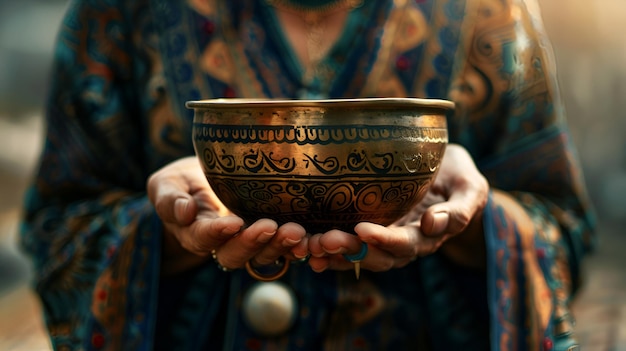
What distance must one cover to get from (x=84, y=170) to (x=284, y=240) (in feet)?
1.81

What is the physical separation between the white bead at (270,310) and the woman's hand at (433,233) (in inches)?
8.4

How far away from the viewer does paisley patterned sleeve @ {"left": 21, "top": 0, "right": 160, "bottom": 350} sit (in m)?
1.37

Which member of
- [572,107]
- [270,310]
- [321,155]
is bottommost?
[572,107]

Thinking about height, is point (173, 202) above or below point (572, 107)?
above

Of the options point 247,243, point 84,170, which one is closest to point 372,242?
point 247,243

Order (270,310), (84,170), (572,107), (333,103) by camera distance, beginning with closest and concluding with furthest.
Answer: (333,103), (270,310), (84,170), (572,107)

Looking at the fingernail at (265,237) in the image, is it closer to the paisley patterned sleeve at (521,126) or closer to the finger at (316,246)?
the finger at (316,246)

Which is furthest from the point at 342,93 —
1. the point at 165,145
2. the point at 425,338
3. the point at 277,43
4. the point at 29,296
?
the point at 29,296

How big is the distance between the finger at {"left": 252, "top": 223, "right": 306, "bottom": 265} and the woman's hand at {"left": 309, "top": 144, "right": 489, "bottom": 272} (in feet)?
0.07

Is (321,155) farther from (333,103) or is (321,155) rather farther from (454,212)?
(454,212)

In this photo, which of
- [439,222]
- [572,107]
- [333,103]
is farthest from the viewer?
[572,107]

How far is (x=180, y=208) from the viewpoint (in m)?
1.11

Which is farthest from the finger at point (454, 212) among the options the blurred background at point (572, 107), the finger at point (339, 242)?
the blurred background at point (572, 107)

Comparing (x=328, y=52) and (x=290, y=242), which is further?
(x=328, y=52)
